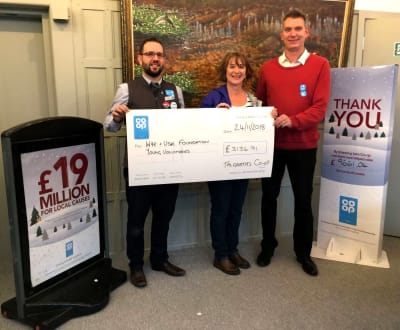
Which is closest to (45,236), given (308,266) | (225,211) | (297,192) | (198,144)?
(198,144)

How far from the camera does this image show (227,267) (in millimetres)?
2732

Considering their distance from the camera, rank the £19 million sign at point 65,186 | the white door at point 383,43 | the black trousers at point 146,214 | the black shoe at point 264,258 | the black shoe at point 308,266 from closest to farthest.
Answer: the £19 million sign at point 65,186 → the black trousers at point 146,214 → the black shoe at point 308,266 → the black shoe at point 264,258 → the white door at point 383,43

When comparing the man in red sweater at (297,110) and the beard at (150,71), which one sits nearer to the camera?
the beard at (150,71)

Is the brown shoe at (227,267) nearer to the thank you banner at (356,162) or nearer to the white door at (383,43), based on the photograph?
the thank you banner at (356,162)

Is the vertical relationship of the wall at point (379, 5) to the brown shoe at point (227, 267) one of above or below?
above

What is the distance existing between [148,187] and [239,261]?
0.93 metres

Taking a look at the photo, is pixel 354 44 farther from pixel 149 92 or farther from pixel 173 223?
pixel 173 223

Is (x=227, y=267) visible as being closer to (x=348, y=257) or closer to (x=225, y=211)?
(x=225, y=211)

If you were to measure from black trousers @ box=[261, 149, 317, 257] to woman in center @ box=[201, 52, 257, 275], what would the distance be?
0.21 metres

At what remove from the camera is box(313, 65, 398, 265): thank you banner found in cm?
276

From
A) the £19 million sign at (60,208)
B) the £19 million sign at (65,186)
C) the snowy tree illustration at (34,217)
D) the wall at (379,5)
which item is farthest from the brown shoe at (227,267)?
the wall at (379,5)

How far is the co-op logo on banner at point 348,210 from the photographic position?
2957mm

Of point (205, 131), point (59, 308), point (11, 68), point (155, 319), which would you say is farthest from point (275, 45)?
point (59, 308)

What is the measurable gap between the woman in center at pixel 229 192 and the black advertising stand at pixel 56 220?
0.74m
